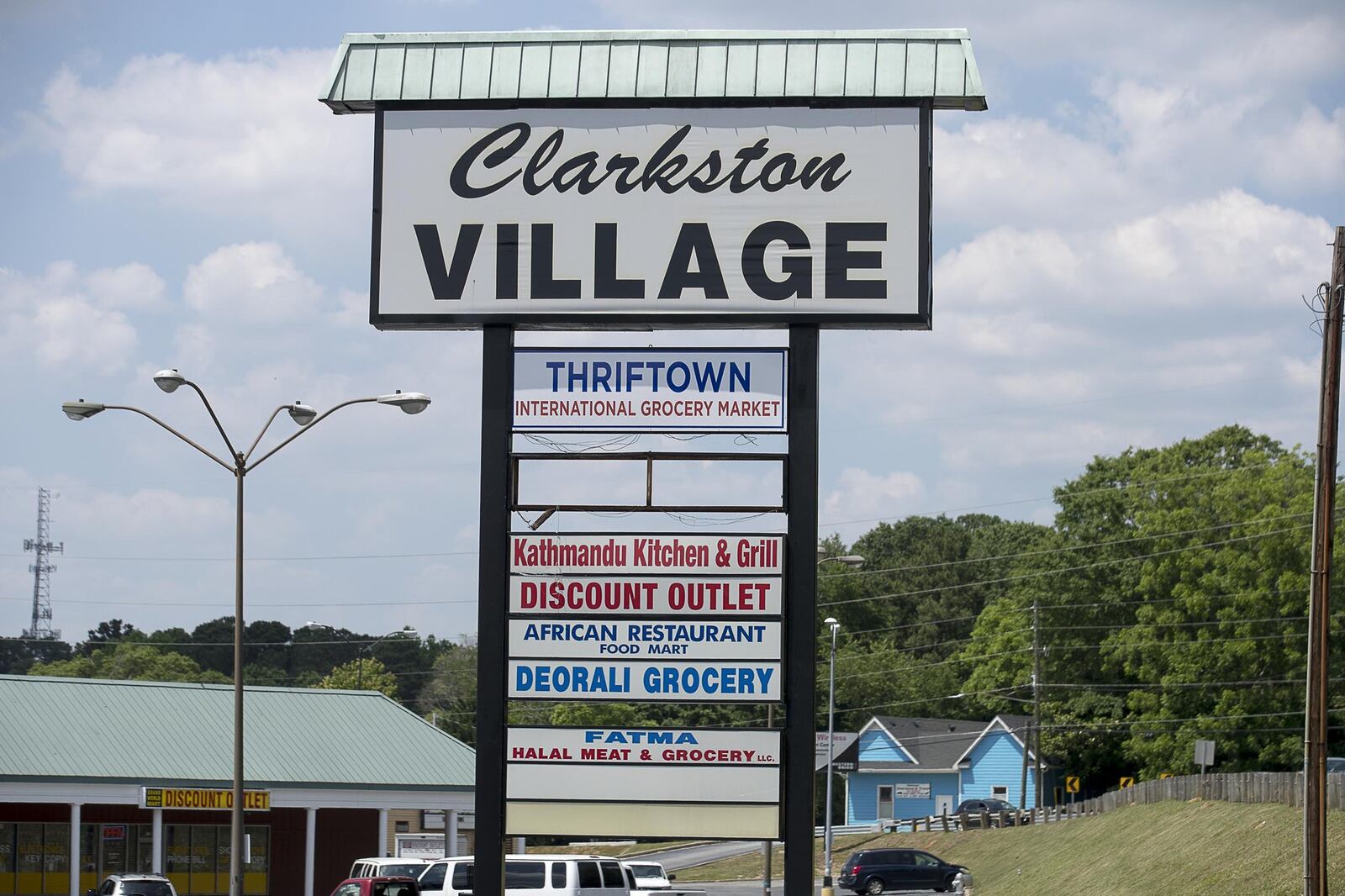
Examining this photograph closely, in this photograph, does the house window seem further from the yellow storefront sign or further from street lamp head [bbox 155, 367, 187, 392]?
street lamp head [bbox 155, 367, 187, 392]

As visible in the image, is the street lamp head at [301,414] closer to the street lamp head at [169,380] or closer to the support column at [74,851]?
the street lamp head at [169,380]

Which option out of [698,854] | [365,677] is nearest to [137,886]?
[698,854]

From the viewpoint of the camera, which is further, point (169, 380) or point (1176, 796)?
point (1176, 796)

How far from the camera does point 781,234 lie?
50.1 feet

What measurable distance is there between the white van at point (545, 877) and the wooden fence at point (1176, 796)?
16295mm

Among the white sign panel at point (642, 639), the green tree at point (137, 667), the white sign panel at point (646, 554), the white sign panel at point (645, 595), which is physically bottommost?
the green tree at point (137, 667)

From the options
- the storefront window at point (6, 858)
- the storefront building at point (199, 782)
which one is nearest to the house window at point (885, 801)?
the storefront building at point (199, 782)

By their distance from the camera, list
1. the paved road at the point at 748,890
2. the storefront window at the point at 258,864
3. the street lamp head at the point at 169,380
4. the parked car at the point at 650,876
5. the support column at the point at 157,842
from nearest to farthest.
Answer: the street lamp head at the point at 169,380 → the parked car at the point at 650,876 → the support column at the point at 157,842 → the storefront window at the point at 258,864 → the paved road at the point at 748,890

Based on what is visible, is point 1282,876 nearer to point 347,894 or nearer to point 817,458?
point 347,894

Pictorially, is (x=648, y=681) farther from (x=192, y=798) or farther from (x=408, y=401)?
(x=192, y=798)

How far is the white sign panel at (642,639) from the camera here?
583 inches

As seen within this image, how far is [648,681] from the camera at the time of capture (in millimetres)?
14797

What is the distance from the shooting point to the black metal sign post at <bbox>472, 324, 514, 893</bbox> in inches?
583

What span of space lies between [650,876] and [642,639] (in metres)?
30.0
